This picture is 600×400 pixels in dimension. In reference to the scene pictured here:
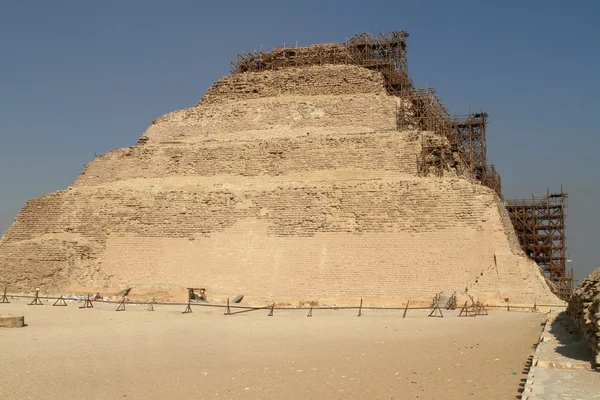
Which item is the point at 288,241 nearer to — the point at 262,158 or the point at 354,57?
the point at 262,158

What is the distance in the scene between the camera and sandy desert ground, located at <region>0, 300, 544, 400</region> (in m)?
7.61

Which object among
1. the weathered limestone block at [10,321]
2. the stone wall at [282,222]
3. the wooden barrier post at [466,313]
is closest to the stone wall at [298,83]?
the stone wall at [282,222]

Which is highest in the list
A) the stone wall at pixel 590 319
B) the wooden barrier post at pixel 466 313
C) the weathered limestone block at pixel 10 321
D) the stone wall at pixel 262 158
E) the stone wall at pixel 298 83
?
the stone wall at pixel 298 83

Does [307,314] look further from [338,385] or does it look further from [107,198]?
[107,198]

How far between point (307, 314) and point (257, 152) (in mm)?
10425

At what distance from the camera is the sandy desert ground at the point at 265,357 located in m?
7.61

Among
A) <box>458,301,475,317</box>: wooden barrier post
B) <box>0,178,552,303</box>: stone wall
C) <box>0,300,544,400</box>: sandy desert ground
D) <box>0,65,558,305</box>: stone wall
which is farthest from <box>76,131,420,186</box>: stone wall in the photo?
<box>0,300,544,400</box>: sandy desert ground

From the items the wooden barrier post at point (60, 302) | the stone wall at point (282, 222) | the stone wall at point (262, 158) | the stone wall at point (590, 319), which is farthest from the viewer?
the stone wall at point (262, 158)

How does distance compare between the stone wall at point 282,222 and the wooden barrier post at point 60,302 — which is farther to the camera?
the stone wall at point 282,222

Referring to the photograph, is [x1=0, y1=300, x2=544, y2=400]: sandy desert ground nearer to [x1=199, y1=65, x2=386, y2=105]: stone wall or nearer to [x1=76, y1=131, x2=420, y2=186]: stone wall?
[x1=76, y1=131, x2=420, y2=186]: stone wall

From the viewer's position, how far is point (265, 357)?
9.88 m

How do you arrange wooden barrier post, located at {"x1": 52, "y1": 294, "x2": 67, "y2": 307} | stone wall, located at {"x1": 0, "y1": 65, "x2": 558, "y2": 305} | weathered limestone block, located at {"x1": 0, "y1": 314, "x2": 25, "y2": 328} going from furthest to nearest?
1. stone wall, located at {"x1": 0, "y1": 65, "x2": 558, "y2": 305}
2. wooden barrier post, located at {"x1": 52, "y1": 294, "x2": 67, "y2": 307}
3. weathered limestone block, located at {"x1": 0, "y1": 314, "x2": 25, "y2": 328}

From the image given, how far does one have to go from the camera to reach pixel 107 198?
24875mm

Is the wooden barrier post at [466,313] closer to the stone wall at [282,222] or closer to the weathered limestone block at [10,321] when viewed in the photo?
the stone wall at [282,222]
